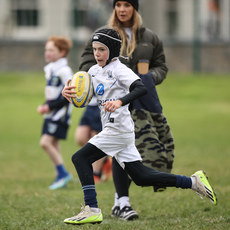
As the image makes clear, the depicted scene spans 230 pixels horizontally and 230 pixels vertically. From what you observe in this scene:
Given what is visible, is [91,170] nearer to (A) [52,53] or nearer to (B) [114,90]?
(B) [114,90]

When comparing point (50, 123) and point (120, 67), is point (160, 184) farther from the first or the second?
point (50, 123)

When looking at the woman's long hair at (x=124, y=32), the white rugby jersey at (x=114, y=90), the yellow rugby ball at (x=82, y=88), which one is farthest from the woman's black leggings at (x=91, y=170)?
the woman's long hair at (x=124, y=32)

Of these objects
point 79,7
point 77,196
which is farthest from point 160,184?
point 79,7

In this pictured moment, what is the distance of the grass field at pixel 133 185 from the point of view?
19.9ft

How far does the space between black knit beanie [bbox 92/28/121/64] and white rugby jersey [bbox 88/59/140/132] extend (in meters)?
0.11

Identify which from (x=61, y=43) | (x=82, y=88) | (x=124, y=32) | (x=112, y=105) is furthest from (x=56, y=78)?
(x=112, y=105)

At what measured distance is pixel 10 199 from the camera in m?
7.49

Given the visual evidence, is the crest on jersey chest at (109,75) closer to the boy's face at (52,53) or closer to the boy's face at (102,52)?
the boy's face at (102,52)

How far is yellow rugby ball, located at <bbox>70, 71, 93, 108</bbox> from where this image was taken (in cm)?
547

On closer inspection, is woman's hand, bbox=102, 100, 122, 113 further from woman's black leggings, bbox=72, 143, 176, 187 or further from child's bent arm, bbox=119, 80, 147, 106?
woman's black leggings, bbox=72, 143, 176, 187

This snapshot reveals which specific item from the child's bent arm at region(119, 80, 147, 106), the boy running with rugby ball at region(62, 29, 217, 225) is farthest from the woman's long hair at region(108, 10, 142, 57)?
the child's bent arm at region(119, 80, 147, 106)

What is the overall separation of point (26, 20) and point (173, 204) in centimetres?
2615

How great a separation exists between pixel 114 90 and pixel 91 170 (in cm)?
74

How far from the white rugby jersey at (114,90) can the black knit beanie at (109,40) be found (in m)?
0.11
